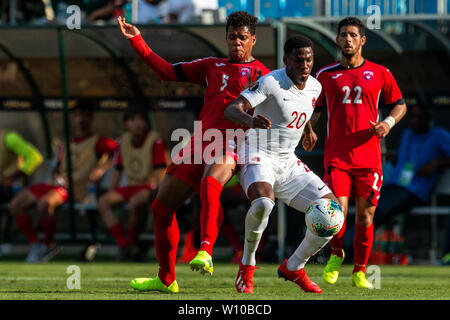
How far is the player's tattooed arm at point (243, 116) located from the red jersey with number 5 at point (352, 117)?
4.89ft

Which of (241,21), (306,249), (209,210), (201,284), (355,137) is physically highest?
(241,21)

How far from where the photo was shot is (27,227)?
1144cm

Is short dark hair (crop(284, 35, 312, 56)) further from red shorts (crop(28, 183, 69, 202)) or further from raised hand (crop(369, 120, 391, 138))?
red shorts (crop(28, 183, 69, 202))

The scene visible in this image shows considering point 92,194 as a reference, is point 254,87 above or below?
above

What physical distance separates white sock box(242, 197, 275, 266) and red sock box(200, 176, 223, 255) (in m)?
0.22

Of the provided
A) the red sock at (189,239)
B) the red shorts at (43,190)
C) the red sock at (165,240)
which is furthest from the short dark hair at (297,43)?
the red shorts at (43,190)

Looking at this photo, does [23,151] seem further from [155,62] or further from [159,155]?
[155,62]

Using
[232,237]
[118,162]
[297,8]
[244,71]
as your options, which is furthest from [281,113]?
[297,8]

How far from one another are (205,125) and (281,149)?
54 cm

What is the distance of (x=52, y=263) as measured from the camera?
11.0 meters

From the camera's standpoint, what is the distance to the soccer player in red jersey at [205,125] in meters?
6.35

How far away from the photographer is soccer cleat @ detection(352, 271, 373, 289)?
7188mm

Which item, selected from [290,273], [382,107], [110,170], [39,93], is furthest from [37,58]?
[290,273]

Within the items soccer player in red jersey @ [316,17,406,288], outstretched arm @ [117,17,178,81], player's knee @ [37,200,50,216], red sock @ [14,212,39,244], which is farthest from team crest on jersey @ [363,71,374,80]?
red sock @ [14,212,39,244]
